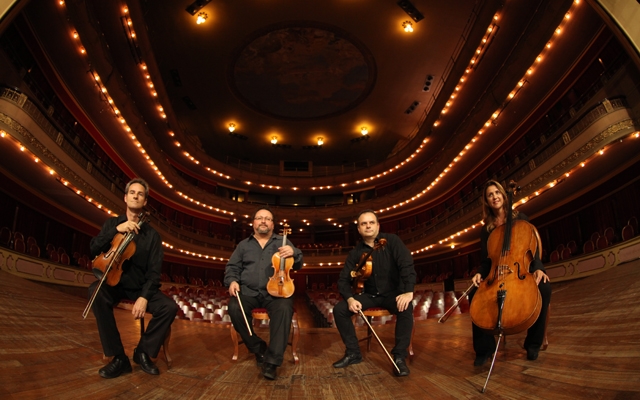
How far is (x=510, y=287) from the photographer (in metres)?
2.11

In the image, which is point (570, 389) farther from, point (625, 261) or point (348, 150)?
point (348, 150)

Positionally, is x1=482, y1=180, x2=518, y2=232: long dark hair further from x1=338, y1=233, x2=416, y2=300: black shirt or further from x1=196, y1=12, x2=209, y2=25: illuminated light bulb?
x1=196, y1=12, x2=209, y2=25: illuminated light bulb

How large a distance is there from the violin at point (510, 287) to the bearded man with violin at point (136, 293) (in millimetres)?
2118

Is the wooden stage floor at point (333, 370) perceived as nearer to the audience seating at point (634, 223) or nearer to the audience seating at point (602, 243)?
the audience seating at point (634, 223)

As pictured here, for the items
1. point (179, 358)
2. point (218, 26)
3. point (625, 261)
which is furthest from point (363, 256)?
point (218, 26)

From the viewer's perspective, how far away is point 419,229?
17.1 metres

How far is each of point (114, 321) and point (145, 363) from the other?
0.35 m

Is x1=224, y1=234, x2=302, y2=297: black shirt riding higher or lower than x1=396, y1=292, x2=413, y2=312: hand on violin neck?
higher

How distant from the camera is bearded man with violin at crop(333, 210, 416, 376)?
2.54 meters

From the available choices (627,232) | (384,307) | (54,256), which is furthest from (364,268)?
(54,256)

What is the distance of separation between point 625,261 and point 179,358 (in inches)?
351

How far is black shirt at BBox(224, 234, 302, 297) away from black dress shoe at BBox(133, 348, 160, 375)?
0.74 m

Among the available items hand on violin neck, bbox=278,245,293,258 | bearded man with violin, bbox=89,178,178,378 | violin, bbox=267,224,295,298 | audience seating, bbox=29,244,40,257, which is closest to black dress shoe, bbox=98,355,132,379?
bearded man with violin, bbox=89,178,178,378

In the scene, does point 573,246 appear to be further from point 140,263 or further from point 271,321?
point 140,263
